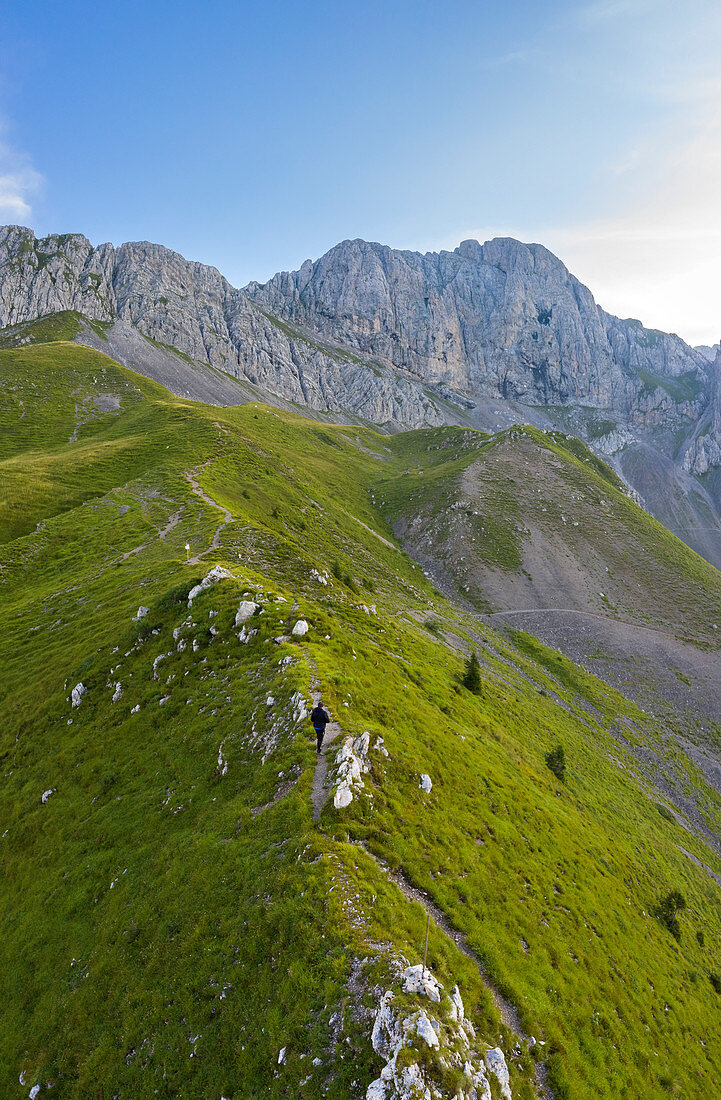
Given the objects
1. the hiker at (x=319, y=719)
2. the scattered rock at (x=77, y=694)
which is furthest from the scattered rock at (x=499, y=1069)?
the scattered rock at (x=77, y=694)

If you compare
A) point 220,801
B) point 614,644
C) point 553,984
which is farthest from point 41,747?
point 614,644

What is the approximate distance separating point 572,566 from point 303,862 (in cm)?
9591

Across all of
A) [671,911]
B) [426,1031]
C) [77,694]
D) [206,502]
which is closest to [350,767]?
[426,1031]

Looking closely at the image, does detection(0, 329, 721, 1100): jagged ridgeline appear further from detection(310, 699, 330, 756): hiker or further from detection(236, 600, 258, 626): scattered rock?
detection(310, 699, 330, 756): hiker

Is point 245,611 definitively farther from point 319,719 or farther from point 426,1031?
point 426,1031

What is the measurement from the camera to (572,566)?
3733 inches

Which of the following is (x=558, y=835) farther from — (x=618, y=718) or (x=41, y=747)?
(x=618, y=718)

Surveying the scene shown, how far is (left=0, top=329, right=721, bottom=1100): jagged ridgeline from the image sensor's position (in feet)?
33.1

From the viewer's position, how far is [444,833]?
16734mm

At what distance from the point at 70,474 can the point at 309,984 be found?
3234 inches

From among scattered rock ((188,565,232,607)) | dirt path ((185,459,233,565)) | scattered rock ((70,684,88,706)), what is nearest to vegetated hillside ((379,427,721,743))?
dirt path ((185,459,233,565))

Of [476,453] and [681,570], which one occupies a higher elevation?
[476,453]

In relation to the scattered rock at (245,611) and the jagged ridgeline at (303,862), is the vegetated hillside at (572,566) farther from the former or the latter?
the scattered rock at (245,611)

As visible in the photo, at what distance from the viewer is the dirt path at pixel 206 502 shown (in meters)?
39.8
